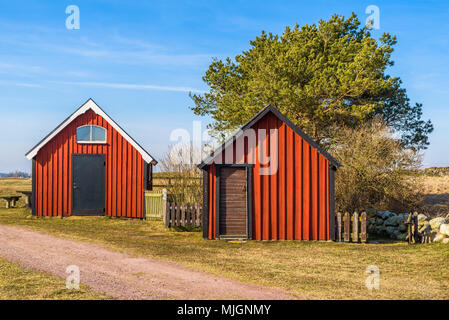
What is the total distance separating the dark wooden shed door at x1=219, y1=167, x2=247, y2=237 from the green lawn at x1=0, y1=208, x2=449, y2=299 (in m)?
0.83

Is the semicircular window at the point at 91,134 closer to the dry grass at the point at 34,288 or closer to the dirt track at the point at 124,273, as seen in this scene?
the dirt track at the point at 124,273

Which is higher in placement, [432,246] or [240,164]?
[240,164]

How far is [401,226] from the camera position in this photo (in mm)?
16062

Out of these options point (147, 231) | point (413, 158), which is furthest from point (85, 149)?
point (413, 158)

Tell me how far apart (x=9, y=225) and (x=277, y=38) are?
70.7 ft

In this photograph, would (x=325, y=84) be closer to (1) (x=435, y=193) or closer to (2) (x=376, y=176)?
(2) (x=376, y=176)

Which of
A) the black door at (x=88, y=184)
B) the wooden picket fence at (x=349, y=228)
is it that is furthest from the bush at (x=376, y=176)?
the black door at (x=88, y=184)

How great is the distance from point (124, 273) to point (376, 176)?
14.2 meters

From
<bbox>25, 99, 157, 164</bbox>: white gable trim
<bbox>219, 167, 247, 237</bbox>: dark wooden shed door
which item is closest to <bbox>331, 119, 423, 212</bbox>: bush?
<bbox>219, 167, 247, 237</bbox>: dark wooden shed door

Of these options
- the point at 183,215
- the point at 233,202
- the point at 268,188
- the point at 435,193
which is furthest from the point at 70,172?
the point at 435,193
